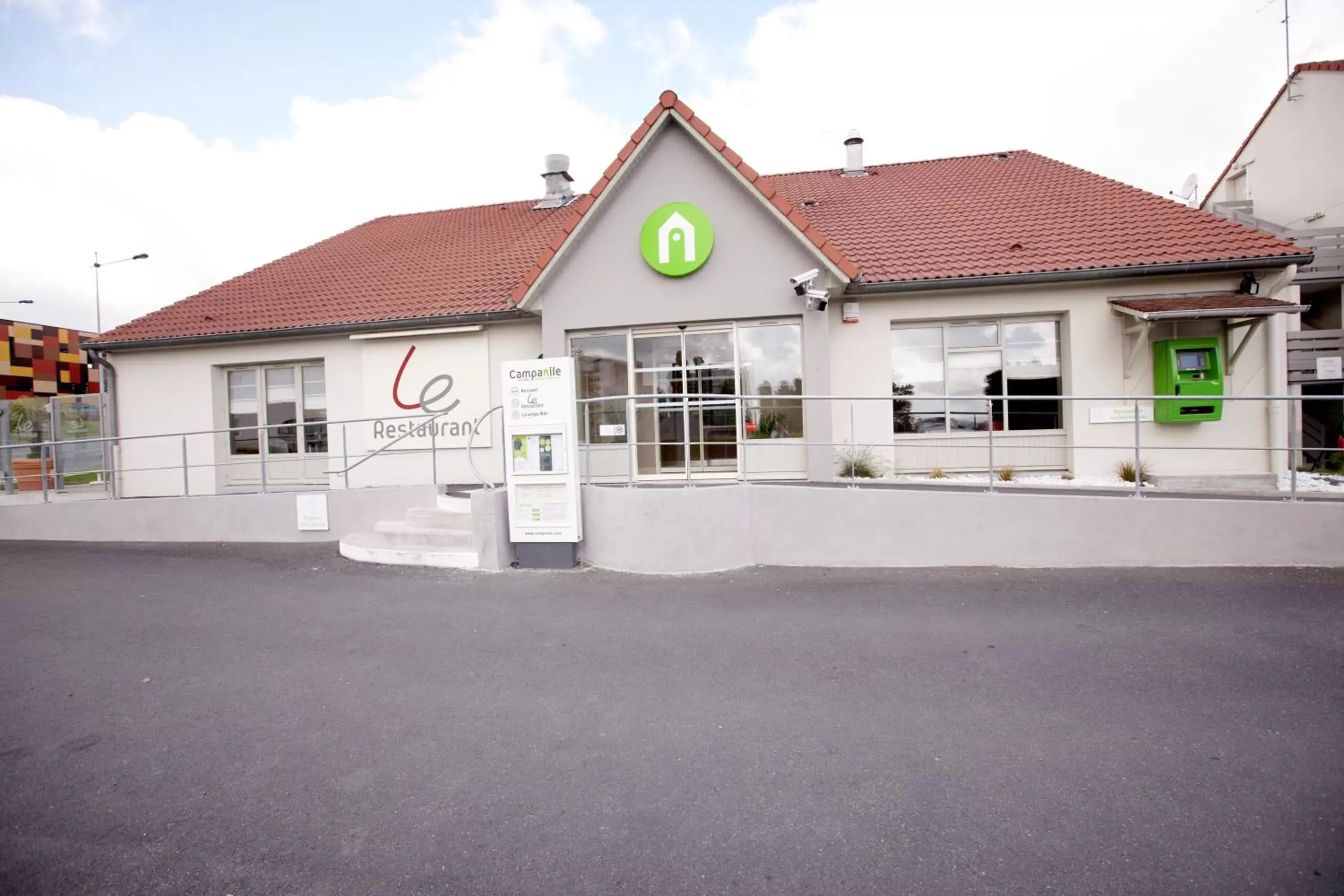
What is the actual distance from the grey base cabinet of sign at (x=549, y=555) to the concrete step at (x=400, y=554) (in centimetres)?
59

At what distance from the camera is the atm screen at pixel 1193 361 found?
10.6 m

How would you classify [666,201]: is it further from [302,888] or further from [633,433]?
[302,888]

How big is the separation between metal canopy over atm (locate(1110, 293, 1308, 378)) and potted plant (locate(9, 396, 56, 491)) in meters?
17.6

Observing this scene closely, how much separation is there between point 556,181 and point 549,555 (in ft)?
40.8

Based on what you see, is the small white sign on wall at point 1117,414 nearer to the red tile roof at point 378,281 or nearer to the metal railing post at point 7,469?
the red tile roof at point 378,281

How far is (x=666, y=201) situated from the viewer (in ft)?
35.9

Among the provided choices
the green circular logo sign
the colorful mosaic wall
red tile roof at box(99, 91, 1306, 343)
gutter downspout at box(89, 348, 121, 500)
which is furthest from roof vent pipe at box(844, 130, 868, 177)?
the colorful mosaic wall

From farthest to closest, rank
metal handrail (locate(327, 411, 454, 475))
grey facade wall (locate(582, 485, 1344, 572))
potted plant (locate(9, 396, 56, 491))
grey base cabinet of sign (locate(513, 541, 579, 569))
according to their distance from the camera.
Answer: potted plant (locate(9, 396, 56, 491)), metal handrail (locate(327, 411, 454, 475)), grey base cabinet of sign (locate(513, 541, 579, 569)), grey facade wall (locate(582, 485, 1344, 572))

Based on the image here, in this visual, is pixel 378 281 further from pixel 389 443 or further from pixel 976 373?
pixel 976 373

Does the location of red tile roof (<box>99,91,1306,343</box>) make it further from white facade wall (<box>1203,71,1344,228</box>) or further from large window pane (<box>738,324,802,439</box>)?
white facade wall (<box>1203,71,1344,228</box>)

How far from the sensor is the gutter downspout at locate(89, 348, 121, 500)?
46.2 feet

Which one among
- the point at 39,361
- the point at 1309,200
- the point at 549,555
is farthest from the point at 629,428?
the point at 39,361

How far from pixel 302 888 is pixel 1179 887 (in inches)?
133

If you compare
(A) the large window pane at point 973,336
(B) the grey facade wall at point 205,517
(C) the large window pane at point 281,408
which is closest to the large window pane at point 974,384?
(A) the large window pane at point 973,336
